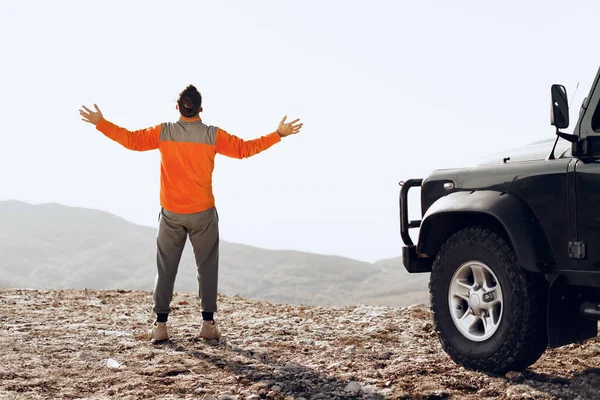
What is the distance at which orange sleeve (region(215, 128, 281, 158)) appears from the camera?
270 inches

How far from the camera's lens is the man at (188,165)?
6832mm

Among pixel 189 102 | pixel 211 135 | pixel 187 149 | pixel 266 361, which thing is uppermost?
pixel 189 102

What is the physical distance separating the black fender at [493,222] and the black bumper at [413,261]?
0.83ft

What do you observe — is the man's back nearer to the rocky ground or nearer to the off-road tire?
the rocky ground

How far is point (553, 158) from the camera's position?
538 cm

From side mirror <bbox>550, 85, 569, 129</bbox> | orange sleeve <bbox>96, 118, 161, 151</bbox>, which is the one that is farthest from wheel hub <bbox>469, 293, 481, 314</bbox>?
orange sleeve <bbox>96, 118, 161, 151</bbox>

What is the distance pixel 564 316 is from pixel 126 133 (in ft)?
14.2

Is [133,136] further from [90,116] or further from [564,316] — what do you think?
[564,316]

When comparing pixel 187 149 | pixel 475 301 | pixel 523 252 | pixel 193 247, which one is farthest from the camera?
pixel 193 247

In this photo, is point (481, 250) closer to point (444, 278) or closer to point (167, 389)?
point (444, 278)

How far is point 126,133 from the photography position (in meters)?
6.93

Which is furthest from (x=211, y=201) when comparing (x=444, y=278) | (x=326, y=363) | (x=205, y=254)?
(x=444, y=278)

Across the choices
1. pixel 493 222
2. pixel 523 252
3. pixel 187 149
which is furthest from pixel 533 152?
pixel 187 149

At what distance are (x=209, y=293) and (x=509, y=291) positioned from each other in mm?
3069
